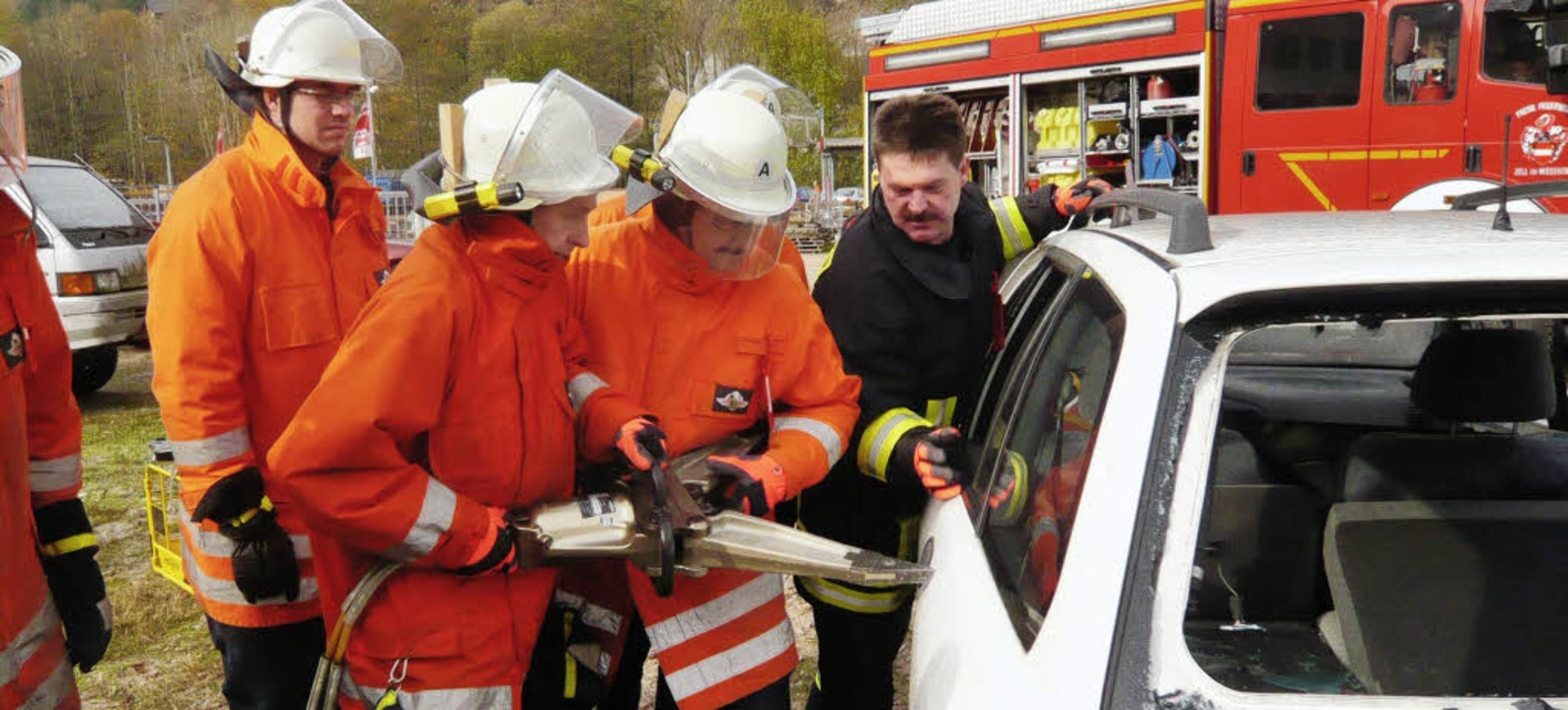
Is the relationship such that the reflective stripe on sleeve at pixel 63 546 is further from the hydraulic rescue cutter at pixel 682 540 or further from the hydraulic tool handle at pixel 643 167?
the hydraulic tool handle at pixel 643 167

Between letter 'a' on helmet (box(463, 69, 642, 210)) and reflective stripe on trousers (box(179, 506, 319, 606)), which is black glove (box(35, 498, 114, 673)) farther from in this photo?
letter 'a' on helmet (box(463, 69, 642, 210))

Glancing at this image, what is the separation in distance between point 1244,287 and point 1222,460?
3.47 feet

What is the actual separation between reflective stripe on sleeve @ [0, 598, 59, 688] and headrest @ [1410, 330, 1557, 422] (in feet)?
→ 8.35

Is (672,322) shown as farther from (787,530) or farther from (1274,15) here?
(1274,15)

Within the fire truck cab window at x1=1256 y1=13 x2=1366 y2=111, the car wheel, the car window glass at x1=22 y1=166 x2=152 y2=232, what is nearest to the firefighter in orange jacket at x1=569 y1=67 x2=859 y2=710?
the car window glass at x1=22 y1=166 x2=152 y2=232

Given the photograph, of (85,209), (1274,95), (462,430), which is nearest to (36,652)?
(462,430)

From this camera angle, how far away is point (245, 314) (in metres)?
2.48

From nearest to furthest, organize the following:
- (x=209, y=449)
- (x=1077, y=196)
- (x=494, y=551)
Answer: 1. (x=494, y=551)
2. (x=209, y=449)
3. (x=1077, y=196)

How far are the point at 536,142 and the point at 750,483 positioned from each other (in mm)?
675

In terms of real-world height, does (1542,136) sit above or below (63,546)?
above

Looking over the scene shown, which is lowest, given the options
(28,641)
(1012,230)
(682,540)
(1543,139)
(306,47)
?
(28,641)

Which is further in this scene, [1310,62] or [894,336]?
[1310,62]

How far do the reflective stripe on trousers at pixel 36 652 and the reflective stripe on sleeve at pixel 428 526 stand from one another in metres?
0.70

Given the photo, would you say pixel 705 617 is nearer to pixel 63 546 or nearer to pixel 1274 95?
pixel 63 546
